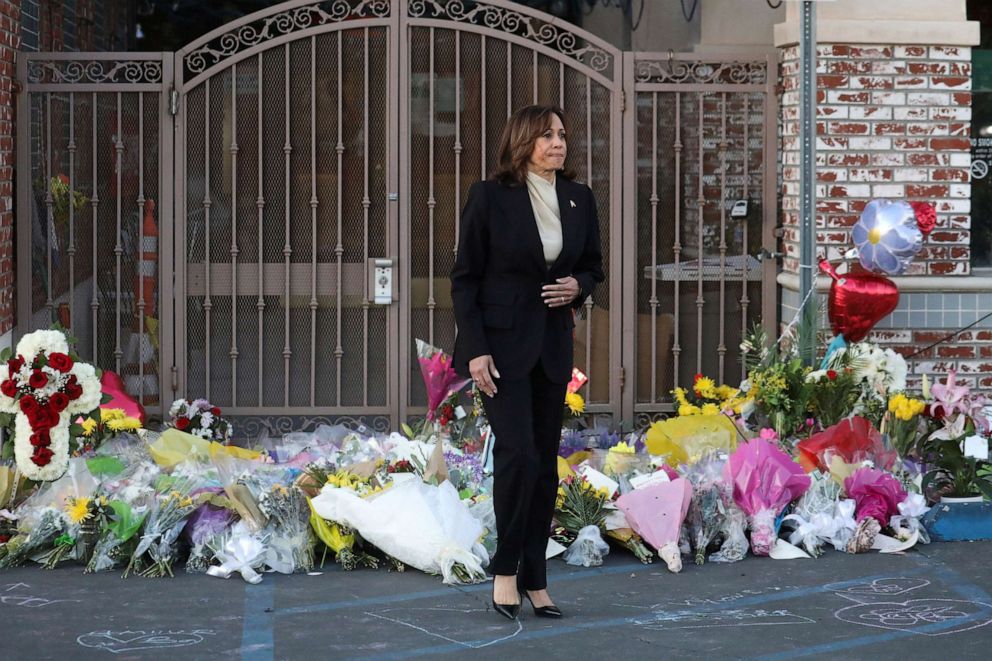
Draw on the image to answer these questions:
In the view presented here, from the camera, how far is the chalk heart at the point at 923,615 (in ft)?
18.8

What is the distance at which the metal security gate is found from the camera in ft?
28.1

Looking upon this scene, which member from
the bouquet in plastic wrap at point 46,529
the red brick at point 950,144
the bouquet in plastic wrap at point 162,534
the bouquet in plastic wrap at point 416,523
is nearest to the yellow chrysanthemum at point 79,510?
the bouquet in plastic wrap at point 46,529

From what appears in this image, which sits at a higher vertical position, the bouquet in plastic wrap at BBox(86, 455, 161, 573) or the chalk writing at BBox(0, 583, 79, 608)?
the bouquet in plastic wrap at BBox(86, 455, 161, 573)

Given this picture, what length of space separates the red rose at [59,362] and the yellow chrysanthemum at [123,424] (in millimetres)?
1027

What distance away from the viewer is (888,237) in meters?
7.86

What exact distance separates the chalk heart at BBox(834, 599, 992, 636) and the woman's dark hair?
1.94m

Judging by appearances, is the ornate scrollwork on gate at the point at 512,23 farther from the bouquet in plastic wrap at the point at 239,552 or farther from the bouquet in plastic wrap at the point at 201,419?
the bouquet in plastic wrap at the point at 239,552

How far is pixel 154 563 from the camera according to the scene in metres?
6.56

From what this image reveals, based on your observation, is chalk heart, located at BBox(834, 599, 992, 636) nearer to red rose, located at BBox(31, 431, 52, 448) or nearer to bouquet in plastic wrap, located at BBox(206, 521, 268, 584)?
bouquet in plastic wrap, located at BBox(206, 521, 268, 584)

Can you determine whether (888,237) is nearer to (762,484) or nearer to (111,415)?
(762,484)

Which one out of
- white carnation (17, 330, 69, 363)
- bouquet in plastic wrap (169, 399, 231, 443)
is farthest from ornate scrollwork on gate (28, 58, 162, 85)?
white carnation (17, 330, 69, 363)

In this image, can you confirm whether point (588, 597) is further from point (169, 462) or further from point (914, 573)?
point (169, 462)

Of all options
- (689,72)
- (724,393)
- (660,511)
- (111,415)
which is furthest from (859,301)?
(111,415)

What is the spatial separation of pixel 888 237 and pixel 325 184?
287 cm
